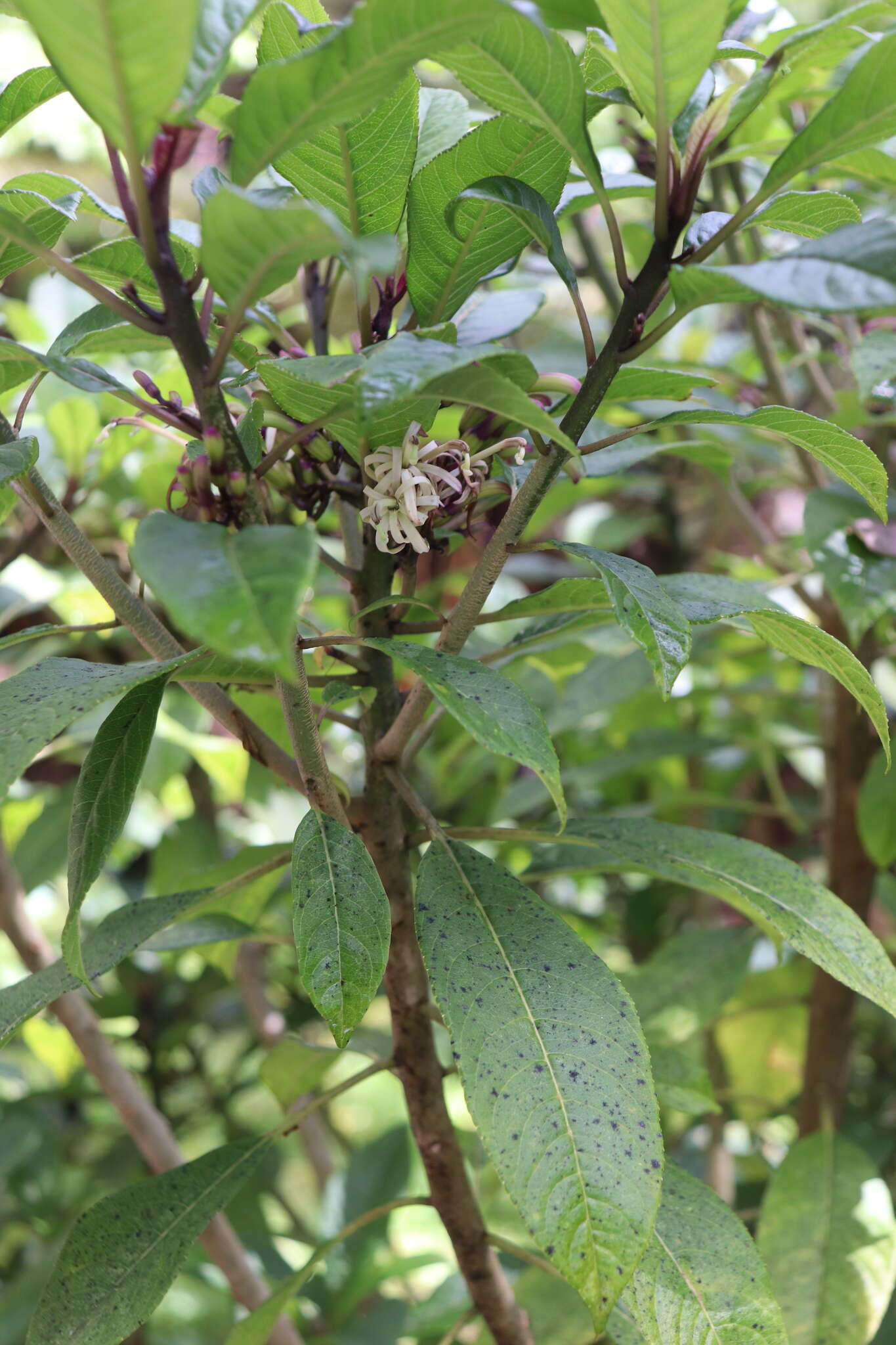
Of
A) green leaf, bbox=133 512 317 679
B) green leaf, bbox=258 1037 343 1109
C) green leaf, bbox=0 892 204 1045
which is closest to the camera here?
green leaf, bbox=133 512 317 679

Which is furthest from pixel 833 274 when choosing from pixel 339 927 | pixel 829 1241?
pixel 829 1241

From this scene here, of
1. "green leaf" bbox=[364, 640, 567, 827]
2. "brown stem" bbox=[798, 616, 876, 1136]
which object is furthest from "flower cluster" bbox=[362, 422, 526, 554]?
"brown stem" bbox=[798, 616, 876, 1136]

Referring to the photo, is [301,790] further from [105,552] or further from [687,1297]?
[105,552]

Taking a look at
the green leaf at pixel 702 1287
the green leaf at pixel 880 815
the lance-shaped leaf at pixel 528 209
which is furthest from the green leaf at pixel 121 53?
the green leaf at pixel 880 815

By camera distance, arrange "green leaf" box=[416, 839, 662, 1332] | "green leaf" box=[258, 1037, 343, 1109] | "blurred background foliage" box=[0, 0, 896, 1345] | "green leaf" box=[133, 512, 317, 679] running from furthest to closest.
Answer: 1. "blurred background foliage" box=[0, 0, 896, 1345]
2. "green leaf" box=[258, 1037, 343, 1109]
3. "green leaf" box=[416, 839, 662, 1332]
4. "green leaf" box=[133, 512, 317, 679]

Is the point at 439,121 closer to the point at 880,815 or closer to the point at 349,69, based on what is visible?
the point at 349,69

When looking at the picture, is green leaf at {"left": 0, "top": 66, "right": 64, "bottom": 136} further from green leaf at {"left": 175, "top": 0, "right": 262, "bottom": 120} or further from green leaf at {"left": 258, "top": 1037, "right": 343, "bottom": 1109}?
green leaf at {"left": 258, "top": 1037, "right": 343, "bottom": 1109}

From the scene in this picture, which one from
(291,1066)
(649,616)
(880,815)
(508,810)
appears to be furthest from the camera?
(508,810)
